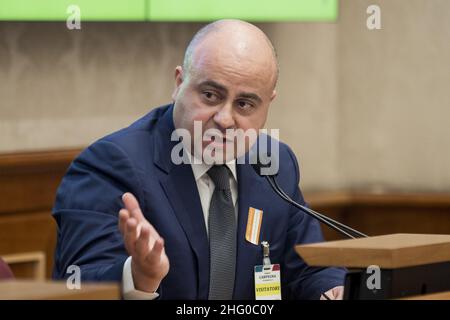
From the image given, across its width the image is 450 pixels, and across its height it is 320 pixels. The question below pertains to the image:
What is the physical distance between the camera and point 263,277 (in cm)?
306

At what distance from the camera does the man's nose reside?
9.89ft

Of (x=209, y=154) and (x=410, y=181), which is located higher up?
(x=209, y=154)

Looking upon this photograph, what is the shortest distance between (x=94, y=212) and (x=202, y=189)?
360 mm

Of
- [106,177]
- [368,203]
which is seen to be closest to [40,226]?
[106,177]

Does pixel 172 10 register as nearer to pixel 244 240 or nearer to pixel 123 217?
pixel 244 240

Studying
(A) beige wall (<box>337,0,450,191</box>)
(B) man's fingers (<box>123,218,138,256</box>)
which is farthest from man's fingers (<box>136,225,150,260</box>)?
(A) beige wall (<box>337,0,450,191</box>)

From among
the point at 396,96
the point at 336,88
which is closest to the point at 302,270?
the point at 396,96

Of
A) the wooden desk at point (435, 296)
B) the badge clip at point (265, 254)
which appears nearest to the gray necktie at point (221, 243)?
the badge clip at point (265, 254)

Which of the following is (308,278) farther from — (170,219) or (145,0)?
(145,0)

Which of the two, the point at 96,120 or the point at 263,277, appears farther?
the point at 96,120

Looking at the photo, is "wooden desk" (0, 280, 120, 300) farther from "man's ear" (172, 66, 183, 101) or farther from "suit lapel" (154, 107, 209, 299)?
"man's ear" (172, 66, 183, 101)

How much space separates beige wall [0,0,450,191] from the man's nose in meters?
1.72

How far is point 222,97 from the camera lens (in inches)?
121

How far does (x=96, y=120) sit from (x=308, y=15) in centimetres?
113
